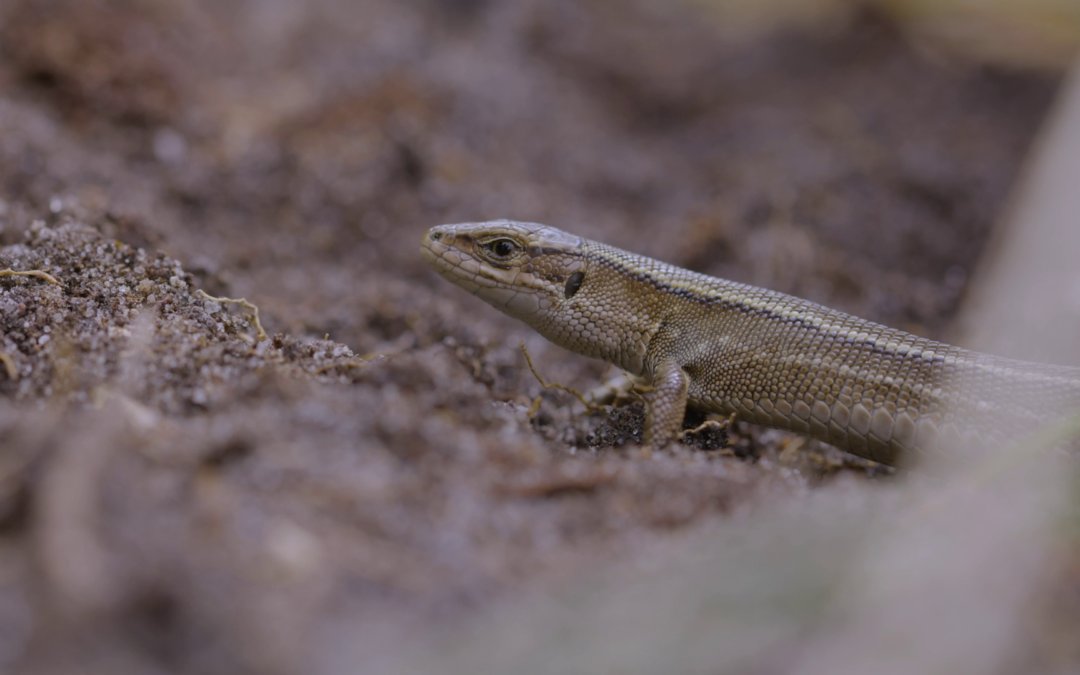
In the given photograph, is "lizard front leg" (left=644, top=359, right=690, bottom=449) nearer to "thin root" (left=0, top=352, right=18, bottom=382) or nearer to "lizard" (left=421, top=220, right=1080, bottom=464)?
"lizard" (left=421, top=220, right=1080, bottom=464)

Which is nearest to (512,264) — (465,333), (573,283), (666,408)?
(573,283)

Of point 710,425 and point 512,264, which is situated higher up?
point 512,264

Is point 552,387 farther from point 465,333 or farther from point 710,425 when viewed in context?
point 465,333

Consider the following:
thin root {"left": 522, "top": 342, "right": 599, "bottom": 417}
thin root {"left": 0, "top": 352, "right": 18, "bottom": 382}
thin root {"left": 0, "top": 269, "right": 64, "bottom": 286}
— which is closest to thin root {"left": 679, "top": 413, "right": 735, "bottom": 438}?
thin root {"left": 522, "top": 342, "right": 599, "bottom": 417}

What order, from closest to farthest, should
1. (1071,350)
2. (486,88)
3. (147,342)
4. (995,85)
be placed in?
(147,342), (1071,350), (486,88), (995,85)

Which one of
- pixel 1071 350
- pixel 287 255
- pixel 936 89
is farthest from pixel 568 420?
pixel 936 89

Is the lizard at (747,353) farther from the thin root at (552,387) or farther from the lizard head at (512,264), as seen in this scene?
the thin root at (552,387)

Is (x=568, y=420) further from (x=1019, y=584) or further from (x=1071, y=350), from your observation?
(x=1071, y=350)
